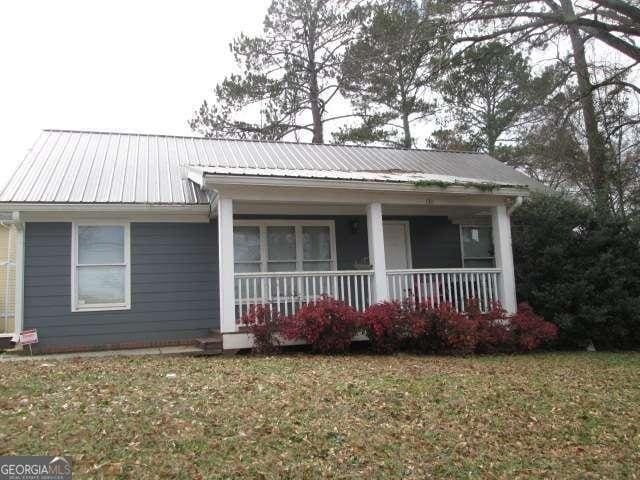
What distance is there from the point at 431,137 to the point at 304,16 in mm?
7803

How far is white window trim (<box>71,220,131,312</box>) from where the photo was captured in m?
8.66

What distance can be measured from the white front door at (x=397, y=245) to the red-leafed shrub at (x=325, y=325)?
3.63 m

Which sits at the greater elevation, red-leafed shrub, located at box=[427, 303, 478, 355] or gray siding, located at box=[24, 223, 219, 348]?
gray siding, located at box=[24, 223, 219, 348]

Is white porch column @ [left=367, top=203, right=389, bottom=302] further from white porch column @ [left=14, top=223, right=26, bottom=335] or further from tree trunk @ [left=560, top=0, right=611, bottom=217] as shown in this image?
white porch column @ [left=14, top=223, right=26, bottom=335]

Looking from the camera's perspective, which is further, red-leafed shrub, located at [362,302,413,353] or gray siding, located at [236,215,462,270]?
gray siding, located at [236,215,462,270]

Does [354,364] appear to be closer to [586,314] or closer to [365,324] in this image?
[365,324]

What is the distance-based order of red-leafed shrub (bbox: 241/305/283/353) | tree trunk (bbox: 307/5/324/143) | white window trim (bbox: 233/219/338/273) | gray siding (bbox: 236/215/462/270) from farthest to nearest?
tree trunk (bbox: 307/5/324/143) → gray siding (bbox: 236/215/462/270) → white window trim (bbox: 233/219/338/273) → red-leafed shrub (bbox: 241/305/283/353)

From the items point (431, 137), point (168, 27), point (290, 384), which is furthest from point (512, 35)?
point (431, 137)

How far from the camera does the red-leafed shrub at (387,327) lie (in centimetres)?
795

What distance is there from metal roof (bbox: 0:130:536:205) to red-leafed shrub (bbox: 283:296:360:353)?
7.35 ft

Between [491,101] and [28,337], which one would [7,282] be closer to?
[28,337]

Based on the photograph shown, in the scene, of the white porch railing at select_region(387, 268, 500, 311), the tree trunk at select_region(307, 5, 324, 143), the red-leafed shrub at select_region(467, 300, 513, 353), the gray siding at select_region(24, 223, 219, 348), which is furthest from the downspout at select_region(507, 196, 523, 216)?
the tree trunk at select_region(307, 5, 324, 143)

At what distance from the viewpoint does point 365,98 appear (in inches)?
769

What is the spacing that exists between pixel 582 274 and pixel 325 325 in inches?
206
